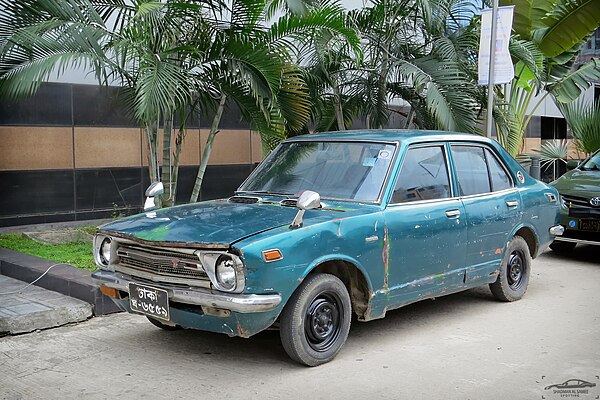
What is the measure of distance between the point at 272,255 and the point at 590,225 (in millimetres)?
5939

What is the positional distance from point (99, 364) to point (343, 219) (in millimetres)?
2102

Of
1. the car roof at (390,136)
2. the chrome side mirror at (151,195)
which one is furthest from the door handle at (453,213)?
the chrome side mirror at (151,195)

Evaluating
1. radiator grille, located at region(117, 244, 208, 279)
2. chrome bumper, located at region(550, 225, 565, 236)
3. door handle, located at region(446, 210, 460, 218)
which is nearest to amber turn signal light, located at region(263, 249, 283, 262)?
radiator grille, located at region(117, 244, 208, 279)

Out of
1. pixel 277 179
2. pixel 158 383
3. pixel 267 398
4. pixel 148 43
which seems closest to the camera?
pixel 267 398

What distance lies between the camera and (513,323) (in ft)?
21.0

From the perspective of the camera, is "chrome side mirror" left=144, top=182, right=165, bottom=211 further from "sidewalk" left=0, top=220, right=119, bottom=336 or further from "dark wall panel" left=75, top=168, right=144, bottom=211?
"dark wall panel" left=75, top=168, right=144, bottom=211

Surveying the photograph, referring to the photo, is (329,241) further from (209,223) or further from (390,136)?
(390,136)

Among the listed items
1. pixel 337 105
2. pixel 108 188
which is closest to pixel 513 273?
pixel 337 105

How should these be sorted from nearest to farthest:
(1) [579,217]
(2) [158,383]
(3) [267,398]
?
(3) [267,398], (2) [158,383], (1) [579,217]

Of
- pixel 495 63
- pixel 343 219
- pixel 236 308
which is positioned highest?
pixel 495 63

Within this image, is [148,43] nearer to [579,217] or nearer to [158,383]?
[158,383]

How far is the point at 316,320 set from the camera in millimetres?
5141

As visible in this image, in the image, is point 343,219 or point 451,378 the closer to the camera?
point 451,378

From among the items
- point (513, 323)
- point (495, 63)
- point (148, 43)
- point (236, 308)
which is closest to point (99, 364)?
point (236, 308)
